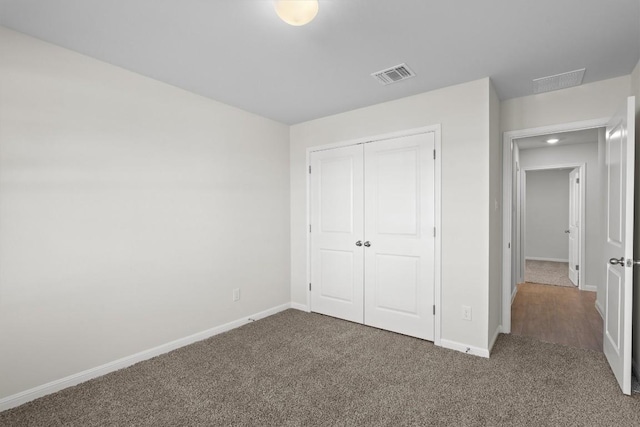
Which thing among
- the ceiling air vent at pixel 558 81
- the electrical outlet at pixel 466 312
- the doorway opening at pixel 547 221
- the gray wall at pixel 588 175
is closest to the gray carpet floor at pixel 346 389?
the electrical outlet at pixel 466 312

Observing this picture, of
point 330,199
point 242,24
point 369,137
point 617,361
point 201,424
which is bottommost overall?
point 201,424

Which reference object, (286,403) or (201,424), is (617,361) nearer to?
(286,403)

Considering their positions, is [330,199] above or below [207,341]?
above

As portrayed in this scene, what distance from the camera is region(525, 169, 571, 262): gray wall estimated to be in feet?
25.5

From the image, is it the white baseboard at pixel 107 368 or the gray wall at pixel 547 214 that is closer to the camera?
the white baseboard at pixel 107 368

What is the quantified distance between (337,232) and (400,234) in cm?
80

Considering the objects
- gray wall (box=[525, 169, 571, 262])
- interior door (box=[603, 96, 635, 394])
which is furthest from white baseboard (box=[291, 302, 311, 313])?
gray wall (box=[525, 169, 571, 262])

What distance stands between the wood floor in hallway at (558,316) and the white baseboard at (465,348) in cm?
83

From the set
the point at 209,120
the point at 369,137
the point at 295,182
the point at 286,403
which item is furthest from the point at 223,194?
the point at 286,403

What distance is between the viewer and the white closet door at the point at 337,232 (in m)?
3.62

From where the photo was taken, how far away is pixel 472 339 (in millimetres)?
2830

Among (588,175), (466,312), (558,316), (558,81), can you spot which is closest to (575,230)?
(588,175)

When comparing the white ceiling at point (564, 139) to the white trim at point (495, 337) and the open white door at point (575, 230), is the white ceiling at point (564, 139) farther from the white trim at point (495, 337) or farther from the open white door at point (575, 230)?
the white trim at point (495, 337)

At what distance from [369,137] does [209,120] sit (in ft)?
5.56
